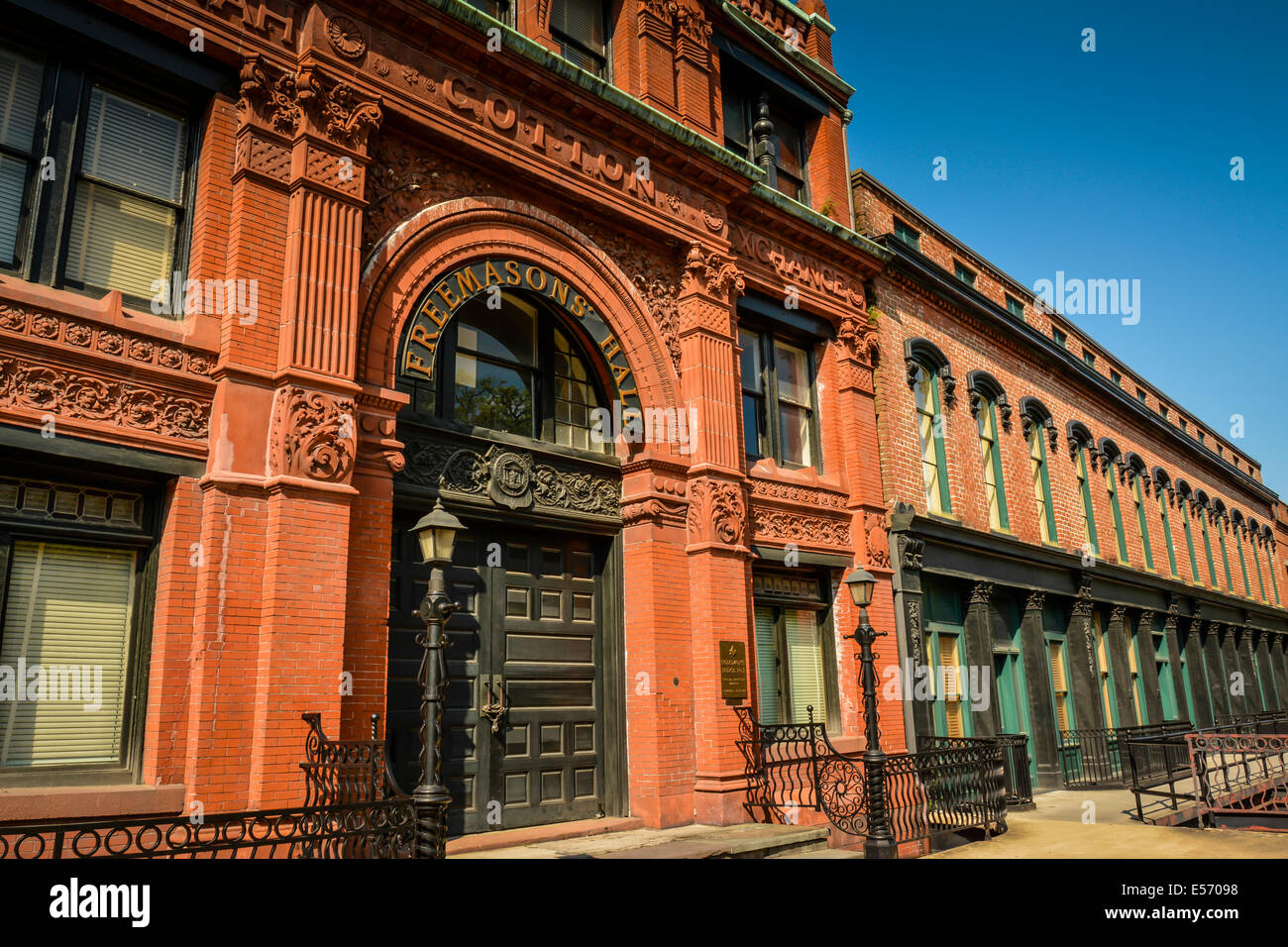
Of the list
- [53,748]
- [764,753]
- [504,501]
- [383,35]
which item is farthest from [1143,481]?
[53,748]

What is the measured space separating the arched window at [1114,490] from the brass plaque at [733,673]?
17.0 metres

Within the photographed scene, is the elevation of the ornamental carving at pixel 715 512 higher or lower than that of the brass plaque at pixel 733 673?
higher

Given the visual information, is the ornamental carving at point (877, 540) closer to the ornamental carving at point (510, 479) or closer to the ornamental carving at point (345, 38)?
the ornamental carving at point (510, 479)

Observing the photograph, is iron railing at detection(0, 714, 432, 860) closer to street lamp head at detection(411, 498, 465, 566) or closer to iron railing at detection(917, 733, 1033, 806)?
street lamp head at detection(411, 498, 465, 566)

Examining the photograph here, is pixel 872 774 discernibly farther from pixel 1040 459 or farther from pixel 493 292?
pixel 1040 459

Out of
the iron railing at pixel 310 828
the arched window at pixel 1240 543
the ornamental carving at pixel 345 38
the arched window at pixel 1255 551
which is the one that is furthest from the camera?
the arched window at pixel 1255 551

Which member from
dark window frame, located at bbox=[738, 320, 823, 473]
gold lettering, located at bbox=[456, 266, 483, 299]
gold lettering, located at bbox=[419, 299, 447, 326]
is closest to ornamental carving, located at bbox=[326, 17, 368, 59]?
gold lettering, located at bbox=[456, 266, 483, 299]

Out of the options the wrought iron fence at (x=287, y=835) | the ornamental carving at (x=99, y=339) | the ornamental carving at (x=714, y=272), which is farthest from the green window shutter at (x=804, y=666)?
the ornamental carving at (x=99, y=339)

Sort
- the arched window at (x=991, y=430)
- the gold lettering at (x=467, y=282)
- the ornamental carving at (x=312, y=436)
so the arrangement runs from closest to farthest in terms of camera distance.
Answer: the ornamental carving at (x=312, y=436), the gold lettering at (x=467, y=282), the arched window at (x=991, y=430)

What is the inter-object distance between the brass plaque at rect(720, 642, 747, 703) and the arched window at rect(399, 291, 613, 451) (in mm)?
3310

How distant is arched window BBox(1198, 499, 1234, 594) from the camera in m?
32.4

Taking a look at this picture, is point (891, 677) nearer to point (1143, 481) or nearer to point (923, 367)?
point (923, 367)

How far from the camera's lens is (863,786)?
11594 mm

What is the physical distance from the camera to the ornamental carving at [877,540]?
15.6 meters
